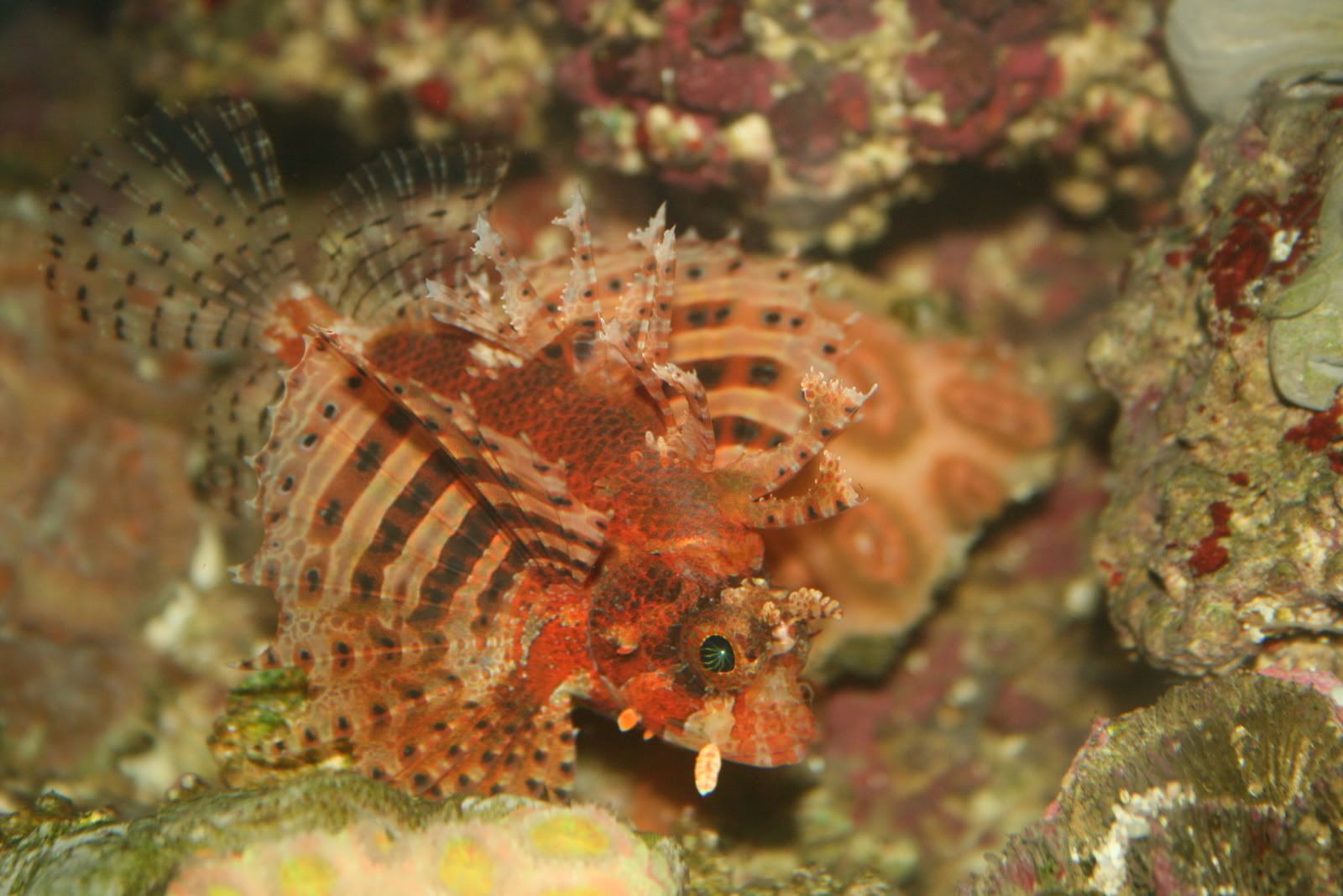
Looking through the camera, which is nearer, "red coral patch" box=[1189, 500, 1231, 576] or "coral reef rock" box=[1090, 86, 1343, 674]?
"coral reef rock" box=[1090, 86, 1343, 674]

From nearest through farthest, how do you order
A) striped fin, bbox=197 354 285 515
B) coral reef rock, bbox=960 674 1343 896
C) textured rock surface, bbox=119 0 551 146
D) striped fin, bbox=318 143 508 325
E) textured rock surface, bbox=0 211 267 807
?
1. coral reef rock, bbox=960 674 1343 896
2. striped fin, bbox=318 143 508 325
3. striped fin, bbox=197 354 285 515
4. textured rock surface, bbox=0 211 267 807
5. textured rock surface, bbox=119 0 551 146

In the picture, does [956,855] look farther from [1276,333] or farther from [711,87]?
[711,87]

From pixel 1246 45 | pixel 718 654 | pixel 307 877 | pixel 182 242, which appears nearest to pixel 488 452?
pixel 718 654

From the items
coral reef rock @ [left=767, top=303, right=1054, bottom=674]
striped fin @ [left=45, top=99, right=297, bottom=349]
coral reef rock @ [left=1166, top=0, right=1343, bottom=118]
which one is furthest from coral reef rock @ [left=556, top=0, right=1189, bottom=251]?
striped fin @ [left=45, top=99, right=297, bottom=349]

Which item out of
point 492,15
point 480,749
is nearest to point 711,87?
point 492,15


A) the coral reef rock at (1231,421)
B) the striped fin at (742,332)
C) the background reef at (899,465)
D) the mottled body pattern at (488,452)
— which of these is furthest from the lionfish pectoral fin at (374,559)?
the coral reef rock at (1231,421)

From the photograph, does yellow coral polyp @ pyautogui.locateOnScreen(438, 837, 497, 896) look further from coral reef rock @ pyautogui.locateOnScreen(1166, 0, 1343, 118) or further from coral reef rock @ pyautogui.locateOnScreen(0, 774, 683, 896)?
coral reef rock @ pyautogui.locateOnScreen(1166, 0, 1343, 118)

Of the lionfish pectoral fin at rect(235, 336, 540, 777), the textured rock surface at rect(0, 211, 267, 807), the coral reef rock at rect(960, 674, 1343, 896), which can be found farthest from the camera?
the textured rock surface at rect(0, 211, 267, 807)

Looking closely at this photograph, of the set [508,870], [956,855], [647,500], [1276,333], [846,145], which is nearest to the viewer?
[508,870]
